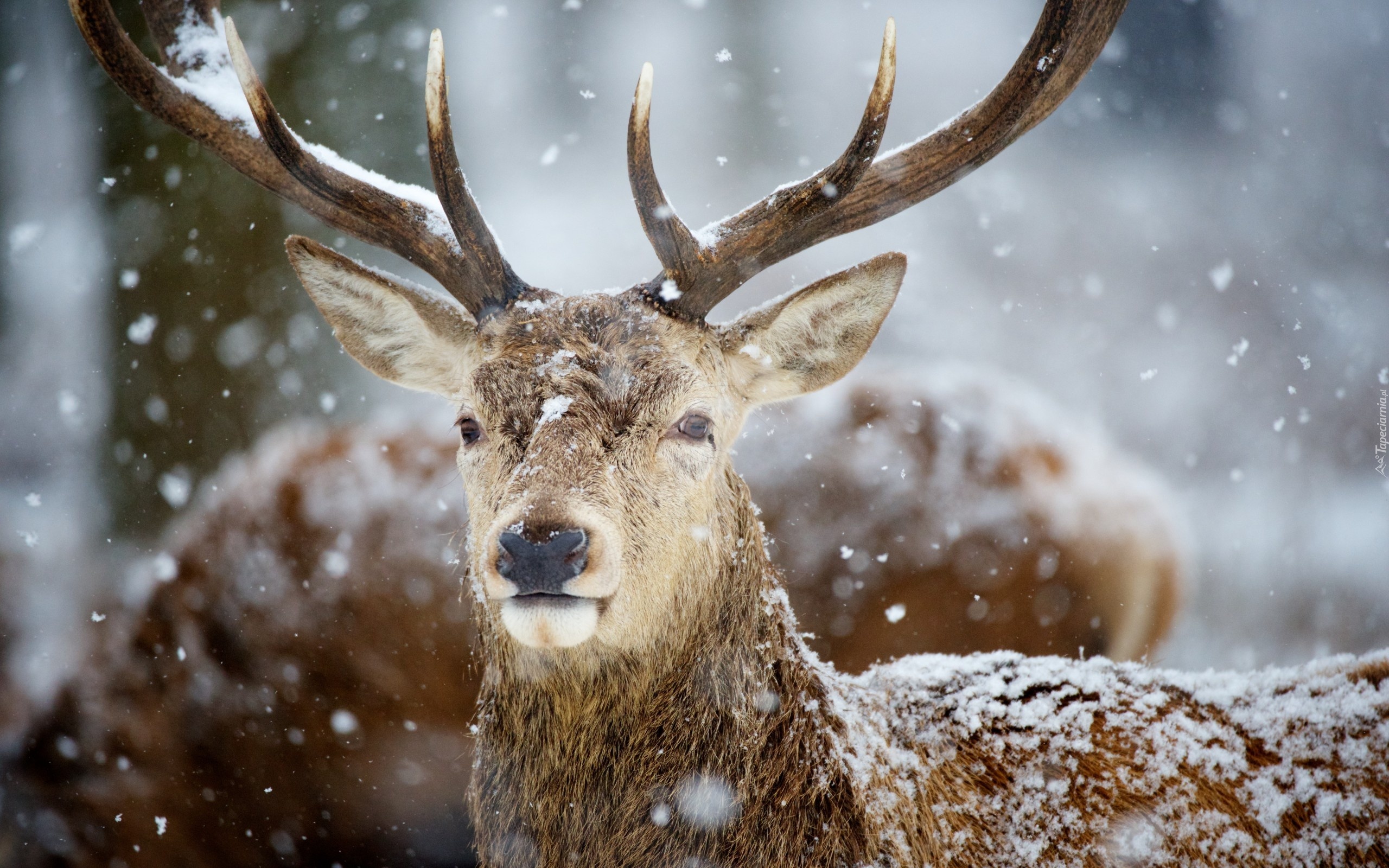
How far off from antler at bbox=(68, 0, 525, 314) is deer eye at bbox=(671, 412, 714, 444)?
2.14ft

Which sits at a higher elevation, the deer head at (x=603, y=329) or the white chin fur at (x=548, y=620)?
the deer head at (x=603, y=329)

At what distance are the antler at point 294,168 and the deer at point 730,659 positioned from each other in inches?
0.4

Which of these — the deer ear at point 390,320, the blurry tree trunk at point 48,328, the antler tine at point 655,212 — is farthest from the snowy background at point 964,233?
the antler tine at point 655,212

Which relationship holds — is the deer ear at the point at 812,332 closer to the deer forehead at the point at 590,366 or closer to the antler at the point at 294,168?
the deer forehead at the point at 590,366

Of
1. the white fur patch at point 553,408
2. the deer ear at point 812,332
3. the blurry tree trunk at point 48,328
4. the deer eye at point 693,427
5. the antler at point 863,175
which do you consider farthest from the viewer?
the blurry tree trunk at point 48,328

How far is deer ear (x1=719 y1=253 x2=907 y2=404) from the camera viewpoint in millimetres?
2412

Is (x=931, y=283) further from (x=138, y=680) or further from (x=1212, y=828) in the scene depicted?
(x=138, y=680)

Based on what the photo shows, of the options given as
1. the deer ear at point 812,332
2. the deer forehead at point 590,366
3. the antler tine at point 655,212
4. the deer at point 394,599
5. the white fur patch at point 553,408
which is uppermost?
the antler tine at point 655,212

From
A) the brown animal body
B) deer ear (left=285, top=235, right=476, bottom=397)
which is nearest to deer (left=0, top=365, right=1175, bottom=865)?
the brown animal body

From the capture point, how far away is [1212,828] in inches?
79.3

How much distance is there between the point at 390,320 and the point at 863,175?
1.47m

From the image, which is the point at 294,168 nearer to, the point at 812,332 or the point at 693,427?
the point at 693,427

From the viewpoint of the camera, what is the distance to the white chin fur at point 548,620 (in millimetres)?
1766

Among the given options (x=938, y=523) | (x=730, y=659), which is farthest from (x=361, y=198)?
(x=938, y=523)
